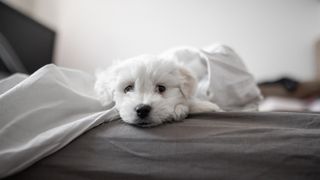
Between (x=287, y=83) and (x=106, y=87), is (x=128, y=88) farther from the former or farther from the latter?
(x=287, y=83)

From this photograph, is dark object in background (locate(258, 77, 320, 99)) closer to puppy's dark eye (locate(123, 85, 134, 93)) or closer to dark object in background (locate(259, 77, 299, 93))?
dark object in background (locate(259, 77, 299, 93))

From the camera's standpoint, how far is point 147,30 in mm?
2441

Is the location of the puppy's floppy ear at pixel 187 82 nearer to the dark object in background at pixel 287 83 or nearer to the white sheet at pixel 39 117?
the white sheet at pixel 39 117

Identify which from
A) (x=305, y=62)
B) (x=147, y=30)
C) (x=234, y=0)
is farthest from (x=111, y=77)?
(x=305, y=62)

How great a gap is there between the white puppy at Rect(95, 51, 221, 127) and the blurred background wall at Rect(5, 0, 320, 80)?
1.48 m

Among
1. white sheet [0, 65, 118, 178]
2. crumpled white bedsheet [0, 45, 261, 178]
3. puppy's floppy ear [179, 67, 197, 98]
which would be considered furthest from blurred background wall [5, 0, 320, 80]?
white sheet [0, 65, 118, 178]

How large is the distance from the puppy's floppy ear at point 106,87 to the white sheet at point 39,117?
0.33 ft

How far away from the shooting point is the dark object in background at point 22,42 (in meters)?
1.87

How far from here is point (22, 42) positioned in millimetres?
2068

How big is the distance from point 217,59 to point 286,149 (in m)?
0.56

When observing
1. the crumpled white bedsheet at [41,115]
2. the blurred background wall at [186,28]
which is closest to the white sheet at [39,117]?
the crumpled white bedsheet at [41,115]

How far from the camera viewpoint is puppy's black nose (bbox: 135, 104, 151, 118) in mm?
759

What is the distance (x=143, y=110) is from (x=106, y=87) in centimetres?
22

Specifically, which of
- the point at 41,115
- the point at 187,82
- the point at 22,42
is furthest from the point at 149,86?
the point at 22,42
